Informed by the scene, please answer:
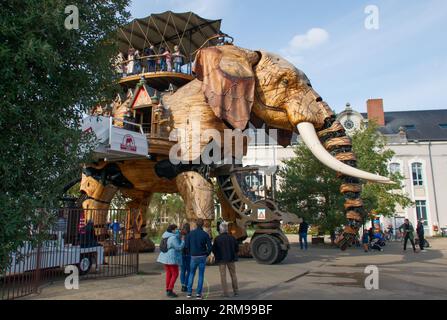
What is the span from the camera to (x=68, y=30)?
463 cm

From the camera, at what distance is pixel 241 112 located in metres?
10.3

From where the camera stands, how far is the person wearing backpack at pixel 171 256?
6992 millimetres

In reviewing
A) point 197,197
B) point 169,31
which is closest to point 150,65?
point 169,31

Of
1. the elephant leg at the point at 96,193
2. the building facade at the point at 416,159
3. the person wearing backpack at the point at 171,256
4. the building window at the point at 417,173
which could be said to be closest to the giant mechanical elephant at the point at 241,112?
the elephant leg at the point at 96,193

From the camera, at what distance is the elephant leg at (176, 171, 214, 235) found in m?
10.1

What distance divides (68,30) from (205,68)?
631 centimetres

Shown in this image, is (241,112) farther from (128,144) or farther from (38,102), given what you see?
(38,102)

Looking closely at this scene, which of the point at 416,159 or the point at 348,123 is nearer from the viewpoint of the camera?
the point at 416,159

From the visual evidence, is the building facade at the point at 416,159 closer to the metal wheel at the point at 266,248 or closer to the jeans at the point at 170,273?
the metal wheel at the point at 266,248

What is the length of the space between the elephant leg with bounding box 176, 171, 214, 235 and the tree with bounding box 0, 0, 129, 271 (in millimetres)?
5187

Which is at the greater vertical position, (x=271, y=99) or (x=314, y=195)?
(x=271, y=99)

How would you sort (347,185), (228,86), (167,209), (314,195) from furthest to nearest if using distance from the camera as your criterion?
(167,209) < (314,195) < (228,86) < (347,185)

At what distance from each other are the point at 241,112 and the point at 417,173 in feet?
98.5
